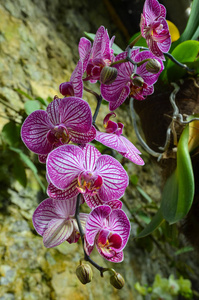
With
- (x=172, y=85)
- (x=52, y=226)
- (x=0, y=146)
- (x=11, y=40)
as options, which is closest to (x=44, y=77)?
(x=11, y=40)

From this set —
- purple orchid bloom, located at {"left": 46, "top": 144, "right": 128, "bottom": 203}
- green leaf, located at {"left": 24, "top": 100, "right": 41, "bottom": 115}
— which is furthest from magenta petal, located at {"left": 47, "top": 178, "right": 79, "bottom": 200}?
green leaf, located at {"left": 24, "top": 100, "right": 41, "bottom": 115}

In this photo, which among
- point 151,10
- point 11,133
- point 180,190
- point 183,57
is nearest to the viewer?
point 151,10

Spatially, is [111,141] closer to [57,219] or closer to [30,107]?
[57,219]

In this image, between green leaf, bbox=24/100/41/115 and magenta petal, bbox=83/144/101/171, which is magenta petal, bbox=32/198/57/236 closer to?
magenta petal, bbox=83/144/101/171

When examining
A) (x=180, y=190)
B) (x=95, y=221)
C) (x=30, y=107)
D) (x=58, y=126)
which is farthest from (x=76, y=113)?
(x=30, y=107)

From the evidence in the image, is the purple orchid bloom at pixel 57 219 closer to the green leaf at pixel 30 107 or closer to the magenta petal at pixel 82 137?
the magenta petal at pixel 82 137

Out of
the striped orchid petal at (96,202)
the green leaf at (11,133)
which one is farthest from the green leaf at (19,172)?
the striped orchid petal at (96,202)
